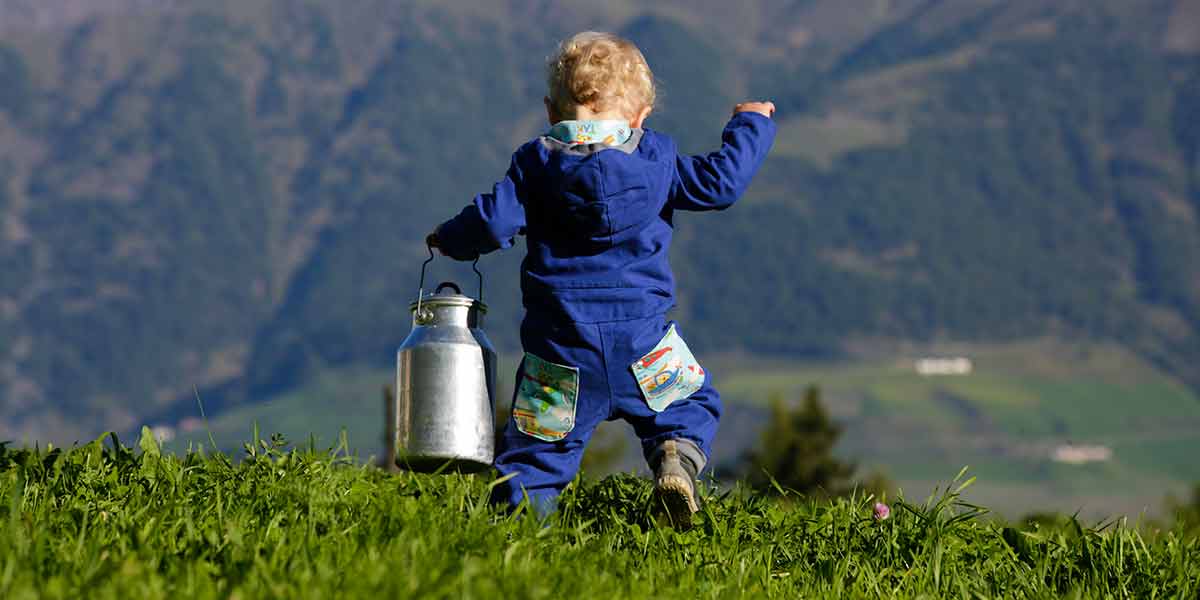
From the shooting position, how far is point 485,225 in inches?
242

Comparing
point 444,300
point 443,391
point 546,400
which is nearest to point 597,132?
point 444,300

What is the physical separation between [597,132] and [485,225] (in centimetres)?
57

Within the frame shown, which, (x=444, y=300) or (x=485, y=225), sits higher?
(x=485, y=225)

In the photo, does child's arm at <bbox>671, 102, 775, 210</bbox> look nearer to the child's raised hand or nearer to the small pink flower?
the child's raised hand

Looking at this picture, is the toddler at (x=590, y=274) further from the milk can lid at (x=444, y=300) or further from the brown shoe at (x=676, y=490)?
the milk can lid at (x=444, y=300)

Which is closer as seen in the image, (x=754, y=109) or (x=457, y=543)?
(x=457, y=543)

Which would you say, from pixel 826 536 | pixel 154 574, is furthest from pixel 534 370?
pixel 154 574

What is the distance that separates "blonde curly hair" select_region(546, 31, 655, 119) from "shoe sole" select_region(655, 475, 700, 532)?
151 centimetres

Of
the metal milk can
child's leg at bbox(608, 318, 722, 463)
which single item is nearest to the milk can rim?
the metal milk can

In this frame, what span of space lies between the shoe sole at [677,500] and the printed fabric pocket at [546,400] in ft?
1.60

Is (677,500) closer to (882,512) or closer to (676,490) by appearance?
(676,490)

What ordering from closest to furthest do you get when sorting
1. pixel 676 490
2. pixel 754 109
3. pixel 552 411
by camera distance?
pixel 676 490
pixel 552 411
pixel 754 109

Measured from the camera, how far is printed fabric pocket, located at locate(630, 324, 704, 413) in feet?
20.2

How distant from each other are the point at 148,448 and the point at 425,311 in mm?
1167
